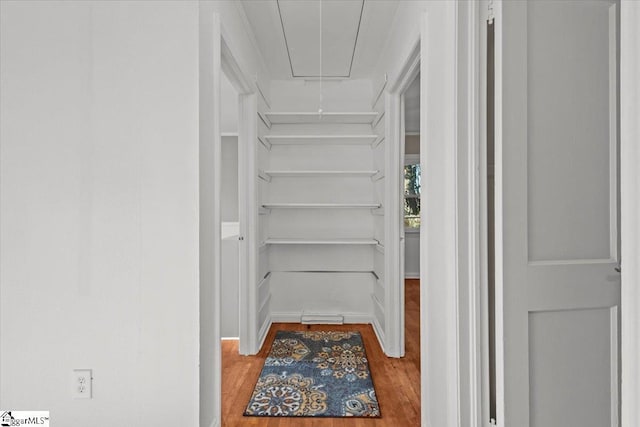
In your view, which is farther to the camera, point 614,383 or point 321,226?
point 321,226

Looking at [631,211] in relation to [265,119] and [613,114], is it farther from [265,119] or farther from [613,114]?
[265,119]

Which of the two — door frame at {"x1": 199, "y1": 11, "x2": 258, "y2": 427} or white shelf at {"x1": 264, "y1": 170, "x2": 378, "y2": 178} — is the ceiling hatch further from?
white shelf at {"x1": 264, "y1": 170, "x2": 378, "y2": 178}

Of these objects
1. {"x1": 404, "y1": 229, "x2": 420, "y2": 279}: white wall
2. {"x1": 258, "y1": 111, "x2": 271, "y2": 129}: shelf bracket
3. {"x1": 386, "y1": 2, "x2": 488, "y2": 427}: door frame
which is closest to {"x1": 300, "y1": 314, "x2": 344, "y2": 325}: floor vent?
{"x1": 258, "y1": 111, "x2": 271, "y2": 129}: shelf bracket

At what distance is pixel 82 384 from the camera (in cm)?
192

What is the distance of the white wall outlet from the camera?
1.92 metres

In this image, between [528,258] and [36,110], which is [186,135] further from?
[528,258]

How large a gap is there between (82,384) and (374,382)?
1.83 metres

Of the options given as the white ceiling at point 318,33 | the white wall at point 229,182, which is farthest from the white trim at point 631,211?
the white wall at point 229,182

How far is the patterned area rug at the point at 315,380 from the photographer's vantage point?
2.49 meters

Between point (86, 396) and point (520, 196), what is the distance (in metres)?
2.10

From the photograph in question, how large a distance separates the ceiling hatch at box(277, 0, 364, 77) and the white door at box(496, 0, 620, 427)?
1.60 metres

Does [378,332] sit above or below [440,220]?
below

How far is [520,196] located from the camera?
150 centimetres

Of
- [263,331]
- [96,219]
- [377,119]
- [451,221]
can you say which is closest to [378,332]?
[263,331]
